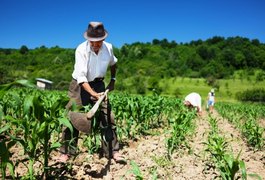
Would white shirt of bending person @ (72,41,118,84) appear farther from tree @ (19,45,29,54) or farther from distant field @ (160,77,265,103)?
tree @ (19,45,29,54)

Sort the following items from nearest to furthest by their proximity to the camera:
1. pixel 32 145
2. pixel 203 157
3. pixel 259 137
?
pixel 32 145 < pixel 203 157 < pixel 259 137

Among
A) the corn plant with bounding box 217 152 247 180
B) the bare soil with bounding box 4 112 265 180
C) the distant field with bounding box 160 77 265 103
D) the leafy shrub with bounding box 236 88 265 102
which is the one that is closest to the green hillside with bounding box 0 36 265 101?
the distant field with bounding box 160 77 265 103

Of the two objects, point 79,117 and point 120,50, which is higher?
point 120,50

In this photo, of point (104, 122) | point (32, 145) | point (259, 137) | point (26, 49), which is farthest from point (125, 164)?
point (26, 49)

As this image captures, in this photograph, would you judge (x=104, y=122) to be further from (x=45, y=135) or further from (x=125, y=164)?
(x=45, y=135)

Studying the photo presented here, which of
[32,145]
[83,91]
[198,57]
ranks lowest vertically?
[32,145]

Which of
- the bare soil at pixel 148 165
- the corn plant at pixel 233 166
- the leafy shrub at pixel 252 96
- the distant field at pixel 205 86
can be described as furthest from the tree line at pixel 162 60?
the corn plant at pixel 233 166

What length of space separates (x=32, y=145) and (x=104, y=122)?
1.27 metres

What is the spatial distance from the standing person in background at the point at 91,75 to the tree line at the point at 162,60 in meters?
51.0

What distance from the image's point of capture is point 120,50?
8200 centimetres

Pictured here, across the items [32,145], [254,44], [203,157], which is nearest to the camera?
[32,145]

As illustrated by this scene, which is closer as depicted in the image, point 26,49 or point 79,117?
point 79,117

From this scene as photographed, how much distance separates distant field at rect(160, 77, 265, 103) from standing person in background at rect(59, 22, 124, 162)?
4198 cm

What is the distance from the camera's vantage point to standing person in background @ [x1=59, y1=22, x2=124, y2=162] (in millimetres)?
3527
